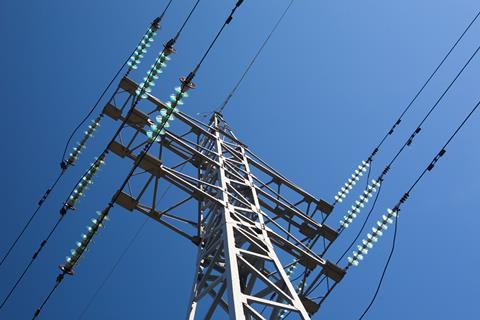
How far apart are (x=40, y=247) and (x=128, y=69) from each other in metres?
4.81

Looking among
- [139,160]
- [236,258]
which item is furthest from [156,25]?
[236,258]

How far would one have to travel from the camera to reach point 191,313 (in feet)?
35.3

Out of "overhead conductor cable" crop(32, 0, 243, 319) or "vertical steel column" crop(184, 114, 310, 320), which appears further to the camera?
"overhead conductor cable" crop(32, 0, 243, 319)

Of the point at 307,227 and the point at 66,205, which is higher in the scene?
the point at 307,227

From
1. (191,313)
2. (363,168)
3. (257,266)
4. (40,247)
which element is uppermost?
(363,168)

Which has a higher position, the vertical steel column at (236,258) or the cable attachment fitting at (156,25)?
the cable attachment fitting at (156,25)

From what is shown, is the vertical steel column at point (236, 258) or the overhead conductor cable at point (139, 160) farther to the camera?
the overhead conductor cable at point (139, 160)

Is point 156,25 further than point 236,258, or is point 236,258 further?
point 156,25

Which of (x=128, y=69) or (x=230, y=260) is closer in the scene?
(x=230, y=260)

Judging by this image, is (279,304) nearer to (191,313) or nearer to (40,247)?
(191,313)

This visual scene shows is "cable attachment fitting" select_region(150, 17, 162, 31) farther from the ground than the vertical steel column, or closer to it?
farther from the ground

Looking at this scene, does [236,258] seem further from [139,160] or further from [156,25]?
[156,25]

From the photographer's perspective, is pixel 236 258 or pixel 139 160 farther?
pixel 139 160

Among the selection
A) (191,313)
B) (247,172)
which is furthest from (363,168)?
(191,313)
